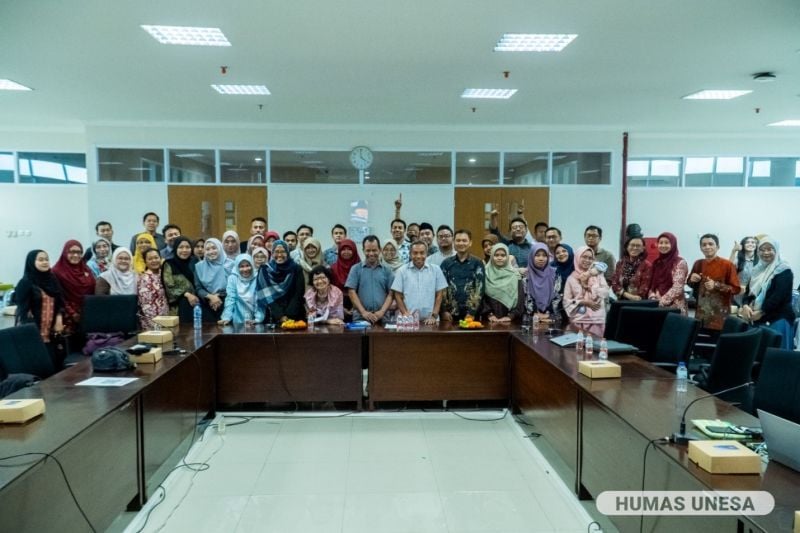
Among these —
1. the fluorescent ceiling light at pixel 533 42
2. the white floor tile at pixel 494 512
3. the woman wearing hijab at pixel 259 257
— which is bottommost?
the white floor tile at pixel 494 512

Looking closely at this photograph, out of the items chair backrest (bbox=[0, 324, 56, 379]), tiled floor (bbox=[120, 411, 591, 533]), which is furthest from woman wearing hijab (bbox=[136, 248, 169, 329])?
tiled floor (bbox=[120, 411, 591, 533])

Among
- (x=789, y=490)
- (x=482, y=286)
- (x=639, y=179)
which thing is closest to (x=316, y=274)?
(x=482, y=286)

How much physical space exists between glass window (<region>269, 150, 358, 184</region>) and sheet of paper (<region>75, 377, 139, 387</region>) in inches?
224

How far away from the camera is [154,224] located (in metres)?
6.16

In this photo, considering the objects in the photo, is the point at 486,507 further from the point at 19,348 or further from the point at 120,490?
the point at 19,348

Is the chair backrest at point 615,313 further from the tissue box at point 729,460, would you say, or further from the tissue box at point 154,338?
the tissue box at point 154,338

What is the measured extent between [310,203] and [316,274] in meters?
4.04

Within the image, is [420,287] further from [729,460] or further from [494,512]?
[729,460]

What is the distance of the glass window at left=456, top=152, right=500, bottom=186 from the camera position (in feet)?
27.4

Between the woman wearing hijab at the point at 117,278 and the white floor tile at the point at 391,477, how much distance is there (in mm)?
2759

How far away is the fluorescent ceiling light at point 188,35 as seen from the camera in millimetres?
4234

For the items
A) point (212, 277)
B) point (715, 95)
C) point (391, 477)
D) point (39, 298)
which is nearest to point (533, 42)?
point (715, 95)

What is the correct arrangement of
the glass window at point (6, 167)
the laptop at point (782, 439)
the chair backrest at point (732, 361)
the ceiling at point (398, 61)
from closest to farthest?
the laptop at point (782, 439), the chair backrest at point (732, 361), the ceiling at point (398, 61), the glass window at point (6, 167)

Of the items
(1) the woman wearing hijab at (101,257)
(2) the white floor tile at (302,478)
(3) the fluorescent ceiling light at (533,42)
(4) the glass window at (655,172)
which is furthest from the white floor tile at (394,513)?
(4) the glass window at (655,172)
